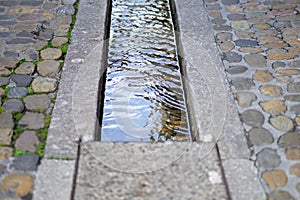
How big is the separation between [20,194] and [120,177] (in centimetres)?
56

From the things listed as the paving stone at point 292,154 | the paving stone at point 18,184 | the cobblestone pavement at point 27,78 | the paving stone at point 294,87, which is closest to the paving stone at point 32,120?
the cobblestone pavement at point 27,78

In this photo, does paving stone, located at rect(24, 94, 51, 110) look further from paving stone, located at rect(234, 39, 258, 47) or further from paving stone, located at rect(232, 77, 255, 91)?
paving stone, located at rect(234, 39, 258, 47)

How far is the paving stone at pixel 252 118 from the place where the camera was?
3.13 m

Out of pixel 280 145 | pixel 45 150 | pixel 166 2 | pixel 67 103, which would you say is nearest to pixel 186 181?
pixel 280 145

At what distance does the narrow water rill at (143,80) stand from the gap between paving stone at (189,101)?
0.16m

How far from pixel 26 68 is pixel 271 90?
190cm

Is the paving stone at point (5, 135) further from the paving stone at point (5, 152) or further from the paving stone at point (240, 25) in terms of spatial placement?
the paving stone at point (240, 25)

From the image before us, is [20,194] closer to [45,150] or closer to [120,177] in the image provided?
[45,150]

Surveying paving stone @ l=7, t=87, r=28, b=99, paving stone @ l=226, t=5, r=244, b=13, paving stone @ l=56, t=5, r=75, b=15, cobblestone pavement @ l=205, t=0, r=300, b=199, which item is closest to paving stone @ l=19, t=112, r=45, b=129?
paving stone @ l=7, t=87, r=28, b=99

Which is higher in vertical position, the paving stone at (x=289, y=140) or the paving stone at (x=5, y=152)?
the paving stone at (x=289, y=140)

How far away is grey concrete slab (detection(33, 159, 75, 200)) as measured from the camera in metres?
2.57

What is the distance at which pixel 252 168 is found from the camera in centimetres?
276

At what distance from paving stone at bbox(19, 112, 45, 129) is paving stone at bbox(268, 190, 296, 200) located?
4.97ft

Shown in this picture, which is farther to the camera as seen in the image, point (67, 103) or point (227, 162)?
point (67, 103)
